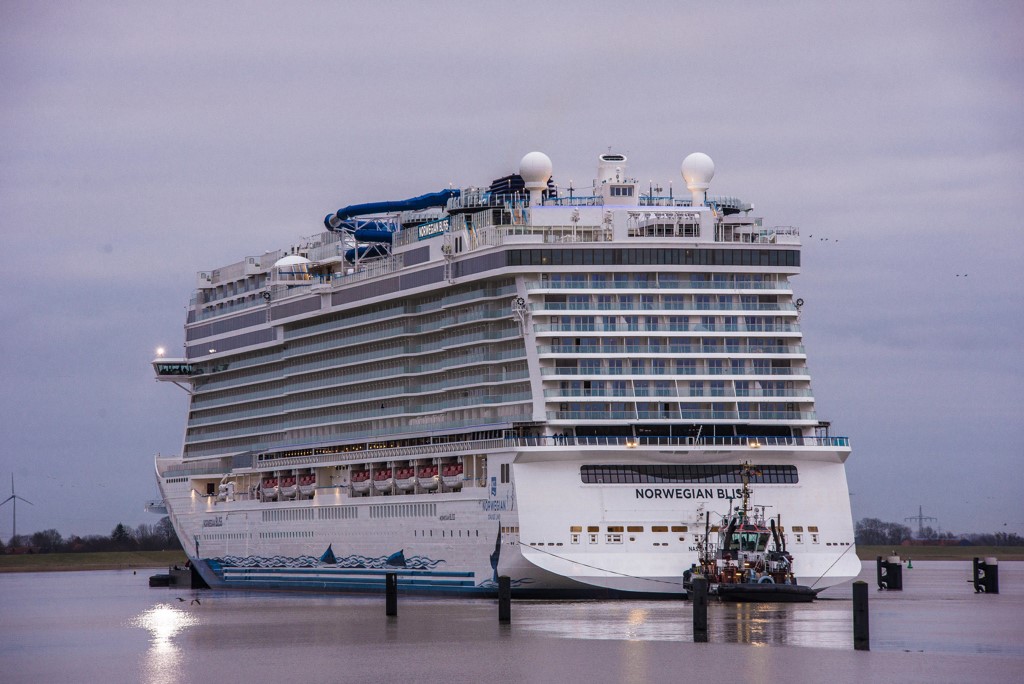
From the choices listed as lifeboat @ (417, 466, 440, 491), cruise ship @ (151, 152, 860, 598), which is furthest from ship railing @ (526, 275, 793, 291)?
lifeboat @ (417, 466, 440, 491)

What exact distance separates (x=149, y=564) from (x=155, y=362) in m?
96.8

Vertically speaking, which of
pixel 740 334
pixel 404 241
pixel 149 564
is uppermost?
pixel 404 241

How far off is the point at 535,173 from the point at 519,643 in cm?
2840

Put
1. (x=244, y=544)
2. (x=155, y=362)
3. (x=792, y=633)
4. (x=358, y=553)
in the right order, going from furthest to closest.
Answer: (x=155, y=362), (x=244, y=544), (x=358, y=553), (x=792, y=633)

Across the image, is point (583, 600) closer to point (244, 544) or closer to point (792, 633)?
point (792, 633)

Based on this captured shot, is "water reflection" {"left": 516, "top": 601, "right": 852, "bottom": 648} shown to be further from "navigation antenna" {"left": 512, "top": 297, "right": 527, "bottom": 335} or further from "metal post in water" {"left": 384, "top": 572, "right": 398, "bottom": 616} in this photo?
"navigation antenna" {"left": 512, "top": 297, "right": 527, "bottom": 335}

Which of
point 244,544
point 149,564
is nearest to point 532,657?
point 244,544

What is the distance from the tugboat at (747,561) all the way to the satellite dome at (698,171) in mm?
14663

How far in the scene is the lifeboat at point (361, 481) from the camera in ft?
275

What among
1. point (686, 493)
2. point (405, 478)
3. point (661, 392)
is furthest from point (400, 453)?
point (686, 493)

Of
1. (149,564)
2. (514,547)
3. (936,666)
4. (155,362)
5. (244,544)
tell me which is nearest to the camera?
(936,666)

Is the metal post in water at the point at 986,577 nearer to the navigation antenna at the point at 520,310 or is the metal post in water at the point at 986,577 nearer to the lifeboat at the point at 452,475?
the lifeboat at the point at 452,475

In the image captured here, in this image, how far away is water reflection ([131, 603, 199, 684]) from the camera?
2003 inches

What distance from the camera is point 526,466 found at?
6906cm
